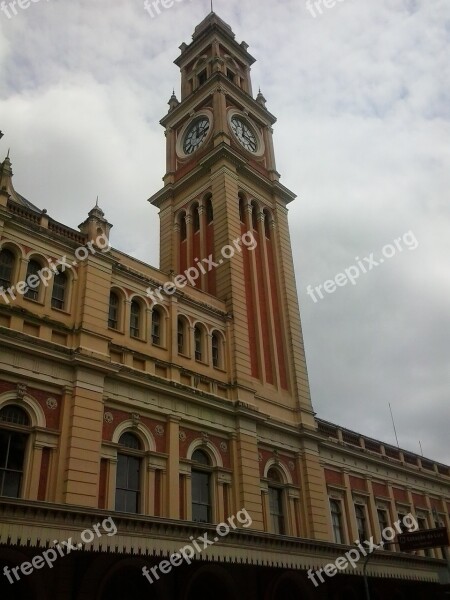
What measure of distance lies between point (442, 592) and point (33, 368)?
26.4 metres

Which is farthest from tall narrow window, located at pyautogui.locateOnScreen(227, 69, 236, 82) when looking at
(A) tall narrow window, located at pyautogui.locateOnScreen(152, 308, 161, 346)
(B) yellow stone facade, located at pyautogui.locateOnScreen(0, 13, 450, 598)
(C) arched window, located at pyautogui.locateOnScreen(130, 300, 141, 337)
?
(C) arched window, located at pyautogui.locateOnScreen(130, 300, 141, 337)

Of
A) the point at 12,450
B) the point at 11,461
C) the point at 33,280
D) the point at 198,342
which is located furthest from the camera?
the point at 198,342

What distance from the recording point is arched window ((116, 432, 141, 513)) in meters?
20.8

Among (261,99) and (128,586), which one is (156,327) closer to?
(128,586)

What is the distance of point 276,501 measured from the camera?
1049 inches

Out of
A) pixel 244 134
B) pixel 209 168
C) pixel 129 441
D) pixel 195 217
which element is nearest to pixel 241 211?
pixel 195 217

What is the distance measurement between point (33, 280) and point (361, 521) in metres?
22.3

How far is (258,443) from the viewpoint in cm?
2678

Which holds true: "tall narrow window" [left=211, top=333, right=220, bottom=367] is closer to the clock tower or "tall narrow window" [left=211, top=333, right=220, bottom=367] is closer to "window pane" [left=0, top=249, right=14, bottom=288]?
the clock tower

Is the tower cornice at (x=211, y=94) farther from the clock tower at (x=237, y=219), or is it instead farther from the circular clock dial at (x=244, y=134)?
the circular clock dial at (x=244, y=134)

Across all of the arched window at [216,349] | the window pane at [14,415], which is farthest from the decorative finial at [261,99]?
the window pane at [14,415]

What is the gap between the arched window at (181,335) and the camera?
1038 inches

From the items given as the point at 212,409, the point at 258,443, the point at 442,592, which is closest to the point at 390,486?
the point at 442,592

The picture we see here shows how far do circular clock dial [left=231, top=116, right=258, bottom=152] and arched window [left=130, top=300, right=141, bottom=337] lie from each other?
55.3ft
